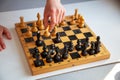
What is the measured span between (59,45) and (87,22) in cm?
32

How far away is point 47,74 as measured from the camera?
1020mm

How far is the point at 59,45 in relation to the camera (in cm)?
115

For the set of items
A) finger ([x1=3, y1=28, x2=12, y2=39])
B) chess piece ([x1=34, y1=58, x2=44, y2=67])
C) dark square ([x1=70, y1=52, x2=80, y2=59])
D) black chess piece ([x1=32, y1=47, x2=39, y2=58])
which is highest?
finger ([x1=3, y1=28, x2=12, y2=39])

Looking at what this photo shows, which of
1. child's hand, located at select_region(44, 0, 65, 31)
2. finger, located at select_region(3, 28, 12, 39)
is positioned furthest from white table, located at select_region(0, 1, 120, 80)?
child's hand, located at select_region(44, 0, 65, 31)

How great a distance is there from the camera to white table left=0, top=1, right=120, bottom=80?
3.37 feet

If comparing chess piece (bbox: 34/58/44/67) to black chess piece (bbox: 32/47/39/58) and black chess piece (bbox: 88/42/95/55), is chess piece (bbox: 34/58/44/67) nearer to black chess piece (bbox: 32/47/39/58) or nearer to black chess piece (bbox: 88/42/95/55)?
black chess piece (bbox: 32/47/39/58)

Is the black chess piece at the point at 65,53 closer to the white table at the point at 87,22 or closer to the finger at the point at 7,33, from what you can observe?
the white table at the point at 87,22

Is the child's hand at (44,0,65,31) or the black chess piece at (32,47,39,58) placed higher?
the child's hand at (44,0,65,31)

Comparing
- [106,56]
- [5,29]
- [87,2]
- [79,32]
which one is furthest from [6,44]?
[87,2]

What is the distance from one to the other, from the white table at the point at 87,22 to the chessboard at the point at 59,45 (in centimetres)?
3

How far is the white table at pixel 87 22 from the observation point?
1026 mm

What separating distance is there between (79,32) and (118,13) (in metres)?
0.40

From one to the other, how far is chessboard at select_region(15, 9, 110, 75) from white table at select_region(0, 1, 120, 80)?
3cm

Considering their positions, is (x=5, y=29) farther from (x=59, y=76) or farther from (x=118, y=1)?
(x=118, y=1)
